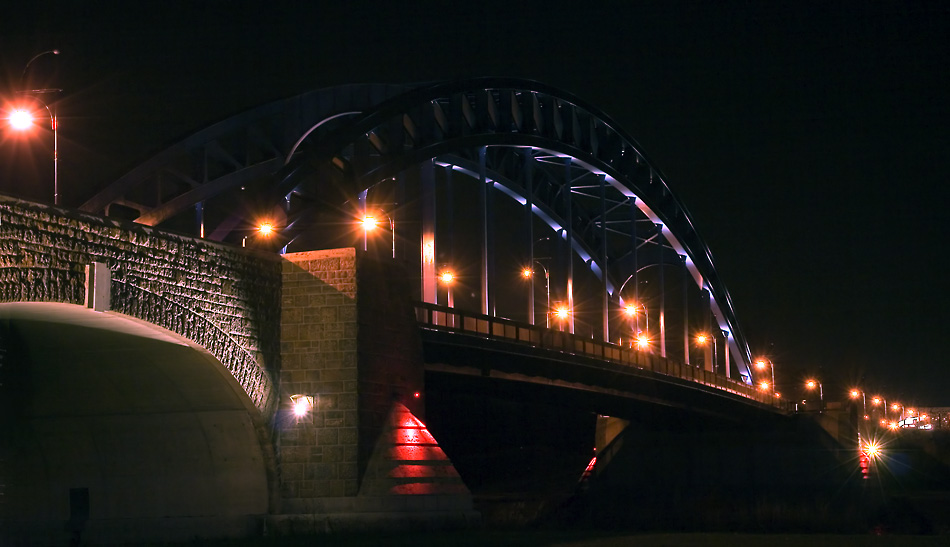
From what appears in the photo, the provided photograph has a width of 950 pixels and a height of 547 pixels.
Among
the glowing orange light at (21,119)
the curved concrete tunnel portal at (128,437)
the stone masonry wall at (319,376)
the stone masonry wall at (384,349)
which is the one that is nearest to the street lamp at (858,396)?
the stone masonry wall at (384,349)

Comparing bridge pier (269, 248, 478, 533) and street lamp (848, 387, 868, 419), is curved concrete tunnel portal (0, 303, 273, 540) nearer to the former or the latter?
bridge pier (269, 248, 478, 533)

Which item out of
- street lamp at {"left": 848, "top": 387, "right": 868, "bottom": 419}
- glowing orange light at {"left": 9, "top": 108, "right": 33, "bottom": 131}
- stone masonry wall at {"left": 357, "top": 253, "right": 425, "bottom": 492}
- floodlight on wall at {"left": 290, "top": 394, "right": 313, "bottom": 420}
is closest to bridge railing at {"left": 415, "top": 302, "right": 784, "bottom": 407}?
stone masonry wall at {"left": 357, "top": 253, "right": 425, "bottom": 492}

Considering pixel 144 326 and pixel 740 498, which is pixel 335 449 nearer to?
pixel 144 326

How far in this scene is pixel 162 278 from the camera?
23016 mm

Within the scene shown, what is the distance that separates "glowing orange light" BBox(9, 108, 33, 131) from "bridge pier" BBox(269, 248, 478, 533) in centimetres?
686

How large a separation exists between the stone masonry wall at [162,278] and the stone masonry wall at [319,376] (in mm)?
419

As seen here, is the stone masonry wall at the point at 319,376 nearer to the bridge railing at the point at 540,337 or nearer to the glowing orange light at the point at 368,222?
the bridge railing at the point at 540,337

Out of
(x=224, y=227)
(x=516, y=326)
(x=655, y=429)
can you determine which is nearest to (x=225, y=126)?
(x=224, y=227)

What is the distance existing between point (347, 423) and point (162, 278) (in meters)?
5.75

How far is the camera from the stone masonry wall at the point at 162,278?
782 inches

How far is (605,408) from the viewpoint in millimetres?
58125

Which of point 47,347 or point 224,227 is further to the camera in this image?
point 224,227

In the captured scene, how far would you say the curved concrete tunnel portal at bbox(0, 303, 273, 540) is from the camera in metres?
24.5

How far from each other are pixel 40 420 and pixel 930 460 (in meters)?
85.0
